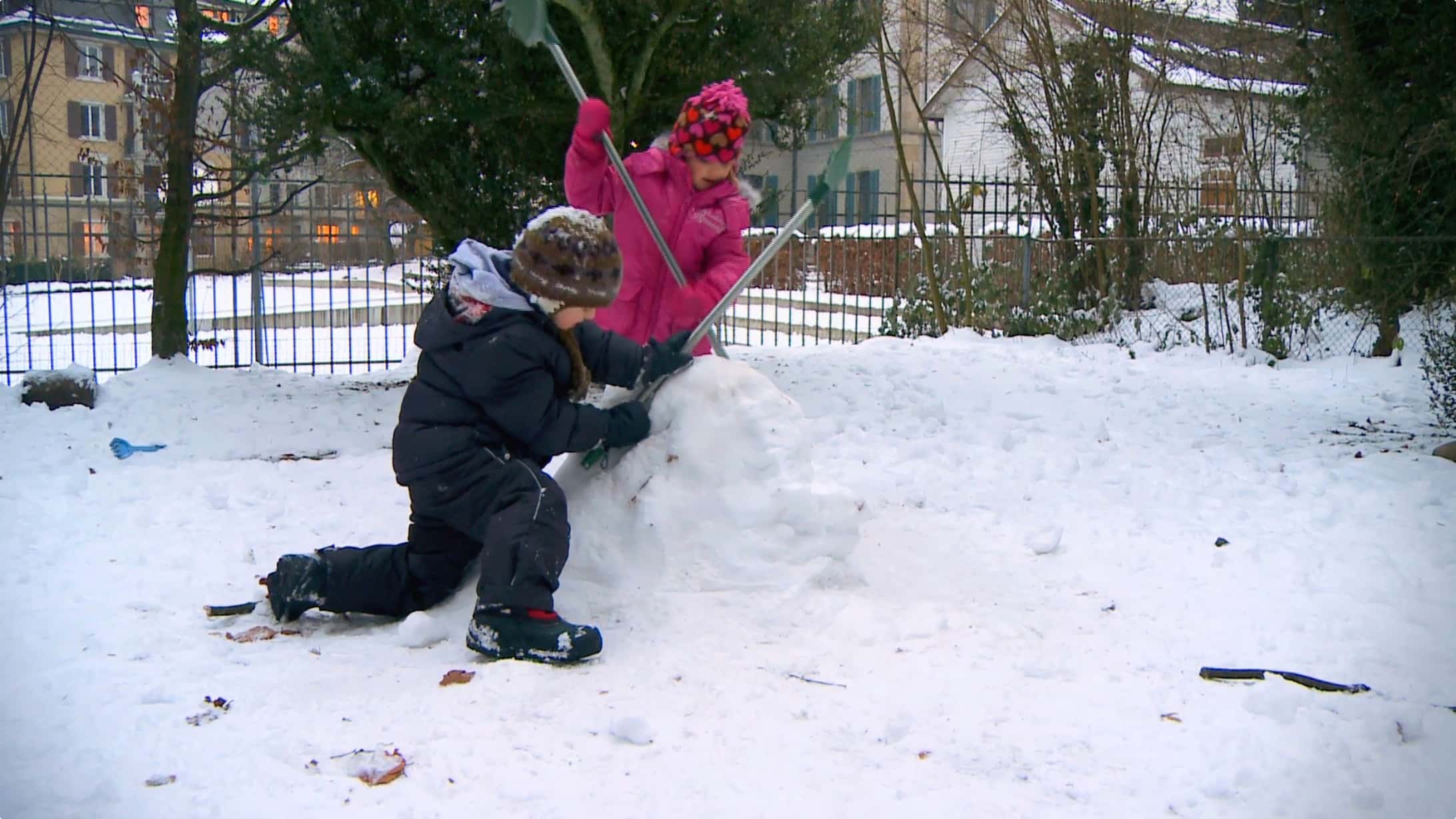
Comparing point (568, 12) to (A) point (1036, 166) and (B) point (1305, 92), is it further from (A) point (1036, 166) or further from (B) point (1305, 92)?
(A) point (1036, 166)

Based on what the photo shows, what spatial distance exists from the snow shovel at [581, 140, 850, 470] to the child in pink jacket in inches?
10.5

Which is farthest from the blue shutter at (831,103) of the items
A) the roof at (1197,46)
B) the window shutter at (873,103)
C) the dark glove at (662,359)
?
the window shutter at (873,103)

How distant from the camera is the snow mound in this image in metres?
3.47

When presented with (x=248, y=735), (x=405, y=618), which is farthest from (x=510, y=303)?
(x=248, y=735)

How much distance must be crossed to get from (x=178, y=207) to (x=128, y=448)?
277 cm

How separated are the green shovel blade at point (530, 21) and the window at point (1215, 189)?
8657mm

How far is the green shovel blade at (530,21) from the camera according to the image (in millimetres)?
4238

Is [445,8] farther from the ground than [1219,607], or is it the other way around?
[445,8]

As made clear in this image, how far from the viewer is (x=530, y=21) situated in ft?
14.0

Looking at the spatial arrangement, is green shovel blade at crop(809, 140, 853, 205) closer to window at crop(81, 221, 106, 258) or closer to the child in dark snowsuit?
the child in dark snowsuit

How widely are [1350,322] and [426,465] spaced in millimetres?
8627

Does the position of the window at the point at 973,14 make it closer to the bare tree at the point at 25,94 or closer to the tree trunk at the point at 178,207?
the tree trunk at the point at 178,207

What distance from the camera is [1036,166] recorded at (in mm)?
12109

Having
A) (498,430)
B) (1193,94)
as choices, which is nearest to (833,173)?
(498,430)
